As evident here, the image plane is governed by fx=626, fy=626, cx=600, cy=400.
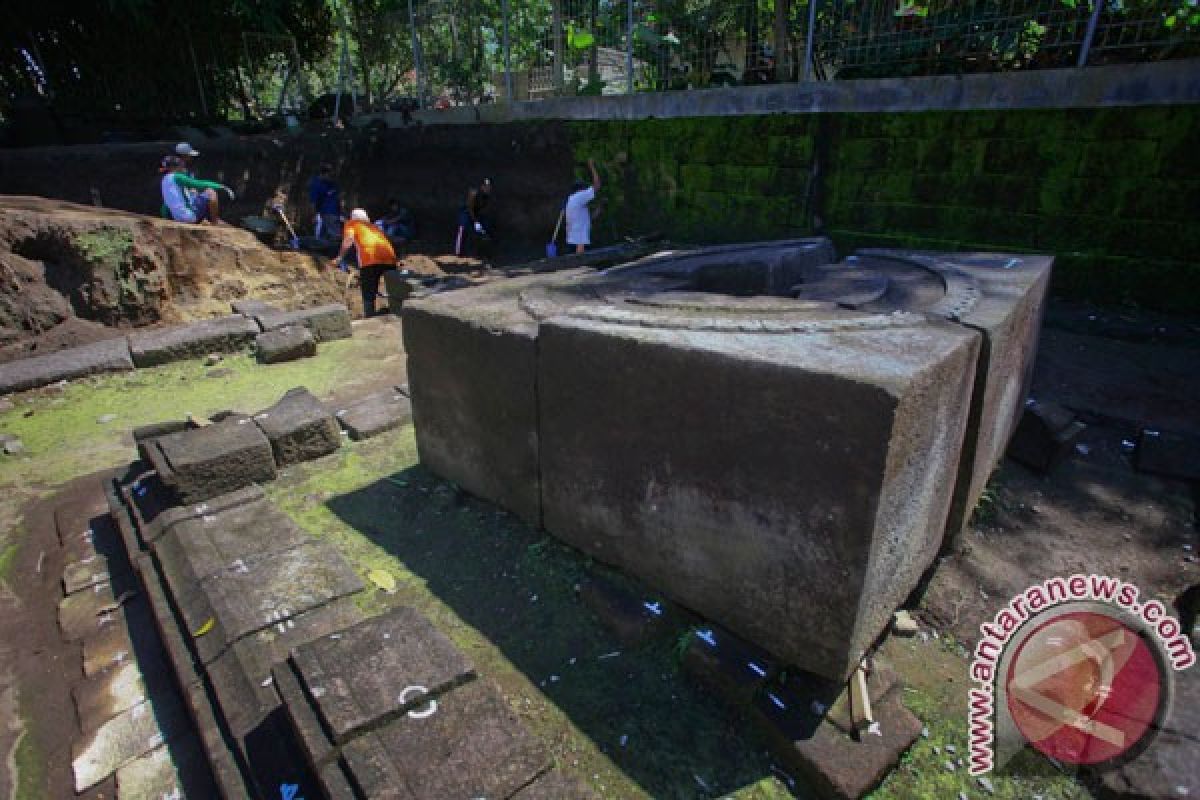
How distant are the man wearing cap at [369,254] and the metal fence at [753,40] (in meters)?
4.32

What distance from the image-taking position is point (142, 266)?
651cm

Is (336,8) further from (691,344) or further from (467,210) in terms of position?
(691,344)

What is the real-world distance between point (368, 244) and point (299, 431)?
443 centimetres

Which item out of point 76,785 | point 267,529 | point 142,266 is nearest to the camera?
point 76,785

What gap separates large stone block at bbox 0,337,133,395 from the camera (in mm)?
5203

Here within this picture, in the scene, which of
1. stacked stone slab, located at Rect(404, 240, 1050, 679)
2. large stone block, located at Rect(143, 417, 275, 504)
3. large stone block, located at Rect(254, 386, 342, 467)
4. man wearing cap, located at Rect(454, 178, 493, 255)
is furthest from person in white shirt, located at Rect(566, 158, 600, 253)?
large stone block, located at Rect(143, 417, 275, 504)

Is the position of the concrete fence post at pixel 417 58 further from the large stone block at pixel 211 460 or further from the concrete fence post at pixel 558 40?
the large stone block at pixel 211 460

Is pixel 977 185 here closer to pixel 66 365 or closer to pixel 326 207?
pixel 66 365

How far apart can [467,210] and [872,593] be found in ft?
32.6

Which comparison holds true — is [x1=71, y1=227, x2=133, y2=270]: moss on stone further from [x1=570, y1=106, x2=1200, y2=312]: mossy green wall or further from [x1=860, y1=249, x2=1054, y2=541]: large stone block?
[x1=860, y1=249, x2=1054, y2=541]: large stone block

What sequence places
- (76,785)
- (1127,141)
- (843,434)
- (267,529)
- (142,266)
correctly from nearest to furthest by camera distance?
(843,434)
(76,785)
(267,529)
(1127,141)
(142,266)

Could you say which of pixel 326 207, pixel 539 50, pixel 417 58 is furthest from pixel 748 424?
pixel 417 58

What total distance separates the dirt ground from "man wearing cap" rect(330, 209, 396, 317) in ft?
12.7

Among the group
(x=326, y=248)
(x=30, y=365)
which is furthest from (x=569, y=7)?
(x=30, y=365)
